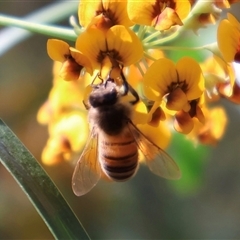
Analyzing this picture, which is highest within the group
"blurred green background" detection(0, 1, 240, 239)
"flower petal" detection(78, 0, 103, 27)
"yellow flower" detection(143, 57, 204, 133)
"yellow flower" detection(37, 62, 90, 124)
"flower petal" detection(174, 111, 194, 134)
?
"blurred green background" detection(0, 1, 240, 239)

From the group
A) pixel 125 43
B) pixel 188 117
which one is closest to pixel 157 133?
pixel 188 117

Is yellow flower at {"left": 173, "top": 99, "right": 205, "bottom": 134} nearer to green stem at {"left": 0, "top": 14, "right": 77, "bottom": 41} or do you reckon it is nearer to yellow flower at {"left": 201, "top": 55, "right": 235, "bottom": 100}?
yellow flower at {"left": 201, "top": 55, "right": 235, "bottom": 100}

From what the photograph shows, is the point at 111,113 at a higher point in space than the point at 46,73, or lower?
lower

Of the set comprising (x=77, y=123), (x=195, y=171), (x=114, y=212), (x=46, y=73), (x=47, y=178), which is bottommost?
(x=47, y=178)

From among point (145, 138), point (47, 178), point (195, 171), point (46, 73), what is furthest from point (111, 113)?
point (46, 73)

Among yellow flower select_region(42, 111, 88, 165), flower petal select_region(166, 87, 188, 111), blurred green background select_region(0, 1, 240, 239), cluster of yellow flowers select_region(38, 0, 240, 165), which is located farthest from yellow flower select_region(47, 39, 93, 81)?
blurred green background select_region(0, 1, 240, 239)

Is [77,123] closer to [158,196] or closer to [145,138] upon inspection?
[145,138]
